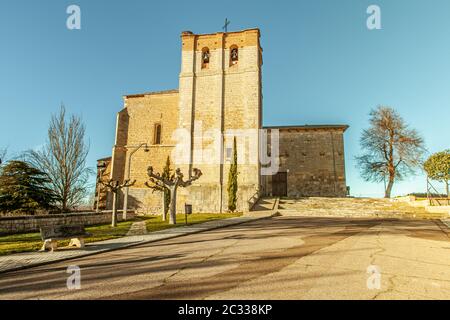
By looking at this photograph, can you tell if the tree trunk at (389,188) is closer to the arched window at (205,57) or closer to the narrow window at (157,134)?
the arched window at (205,57)

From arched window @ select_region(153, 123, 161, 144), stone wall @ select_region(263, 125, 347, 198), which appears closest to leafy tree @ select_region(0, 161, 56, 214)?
arched window @ select_region(153, 123, 161, 144)

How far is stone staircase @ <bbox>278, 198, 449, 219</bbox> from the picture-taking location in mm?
17531

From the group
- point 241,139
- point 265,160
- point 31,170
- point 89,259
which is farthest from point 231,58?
point 89,259

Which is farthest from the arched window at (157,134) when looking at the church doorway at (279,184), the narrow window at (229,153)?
the church doorway at (279,184)

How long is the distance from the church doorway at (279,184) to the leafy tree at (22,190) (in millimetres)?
21057

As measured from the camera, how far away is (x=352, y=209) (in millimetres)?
19656

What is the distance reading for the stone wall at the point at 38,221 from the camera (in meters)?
11.8

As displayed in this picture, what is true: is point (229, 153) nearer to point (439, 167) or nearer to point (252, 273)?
point (439, 167)

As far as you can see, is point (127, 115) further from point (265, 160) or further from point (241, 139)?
point (265, 160)

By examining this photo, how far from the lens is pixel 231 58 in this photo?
1031 inches

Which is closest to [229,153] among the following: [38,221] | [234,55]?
[234,55]

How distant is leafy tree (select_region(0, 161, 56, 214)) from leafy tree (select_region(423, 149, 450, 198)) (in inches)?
1134

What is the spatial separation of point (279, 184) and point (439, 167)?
14247 mm
